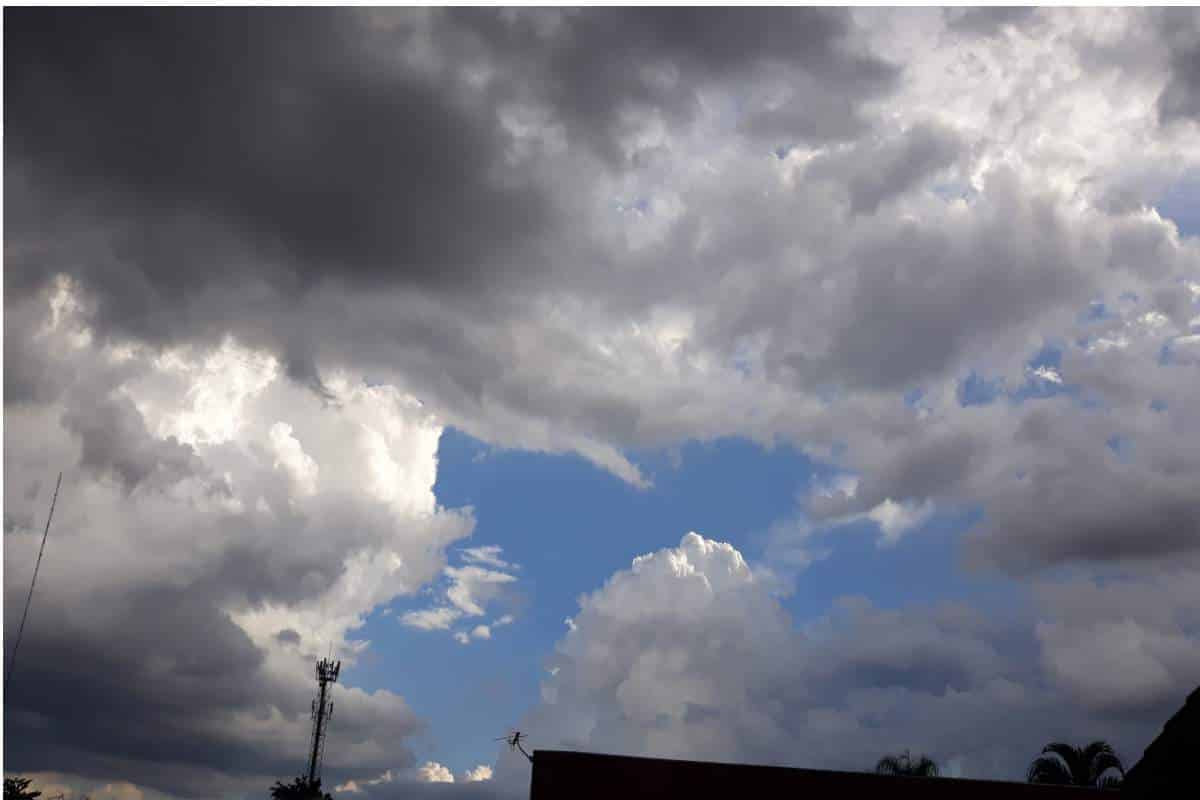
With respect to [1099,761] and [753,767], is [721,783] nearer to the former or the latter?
[753,767]

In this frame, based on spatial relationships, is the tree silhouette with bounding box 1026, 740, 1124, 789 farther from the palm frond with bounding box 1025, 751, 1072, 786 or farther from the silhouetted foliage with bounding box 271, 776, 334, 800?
the silhouetted foliage with bounding box 271, 776, 334, 800

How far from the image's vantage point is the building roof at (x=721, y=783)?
2641cm

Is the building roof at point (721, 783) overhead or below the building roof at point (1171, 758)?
overhead

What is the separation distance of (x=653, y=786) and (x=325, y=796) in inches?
1767

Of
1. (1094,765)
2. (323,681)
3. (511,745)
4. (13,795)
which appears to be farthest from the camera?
(323,681)

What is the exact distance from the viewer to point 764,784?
2714 cm

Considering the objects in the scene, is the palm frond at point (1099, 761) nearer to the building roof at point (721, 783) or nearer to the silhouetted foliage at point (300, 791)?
the building roof at point (721, 783)

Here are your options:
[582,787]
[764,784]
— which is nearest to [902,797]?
[764,784]

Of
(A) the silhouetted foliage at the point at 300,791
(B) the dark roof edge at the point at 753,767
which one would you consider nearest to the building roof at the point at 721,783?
→ (B) the dark roof edge at the point at 753,767

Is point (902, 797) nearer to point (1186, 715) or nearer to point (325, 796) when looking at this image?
point (1186, 715)

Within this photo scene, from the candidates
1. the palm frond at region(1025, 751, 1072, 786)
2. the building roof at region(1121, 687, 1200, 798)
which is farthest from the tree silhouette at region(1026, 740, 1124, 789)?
the building roof at region(1121, 687, 1200, 798)

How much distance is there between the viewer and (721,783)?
2744 centimetres

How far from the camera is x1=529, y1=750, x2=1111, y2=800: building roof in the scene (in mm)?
26406

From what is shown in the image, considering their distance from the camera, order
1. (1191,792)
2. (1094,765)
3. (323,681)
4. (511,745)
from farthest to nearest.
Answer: (323,681) < (1094,765) < (511,745) < (1191,792)
